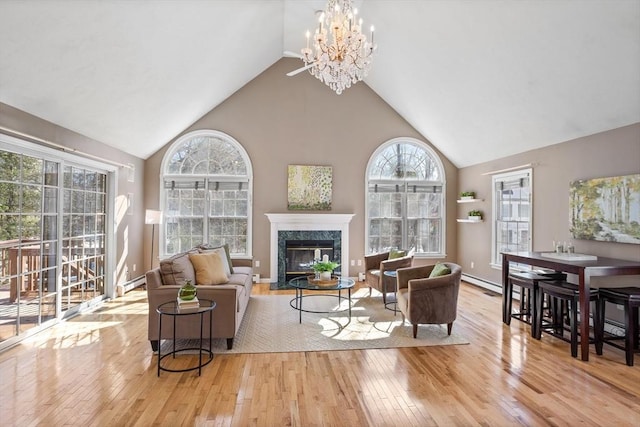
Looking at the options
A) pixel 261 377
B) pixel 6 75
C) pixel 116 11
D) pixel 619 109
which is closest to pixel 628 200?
pixel 619 109

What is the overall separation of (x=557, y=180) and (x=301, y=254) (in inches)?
177

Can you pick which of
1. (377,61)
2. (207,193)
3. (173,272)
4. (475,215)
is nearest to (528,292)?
(475,215)

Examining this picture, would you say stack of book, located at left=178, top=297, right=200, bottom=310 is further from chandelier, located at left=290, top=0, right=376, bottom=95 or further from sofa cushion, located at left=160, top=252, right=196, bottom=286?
chandelier, located at left=290, top=0, right=376, bottom=95

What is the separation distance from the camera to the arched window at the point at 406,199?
767cm

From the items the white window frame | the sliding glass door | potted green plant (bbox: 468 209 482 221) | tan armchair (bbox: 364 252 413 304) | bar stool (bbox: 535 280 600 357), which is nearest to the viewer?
bar stool (bbox: 535 280 600 357)

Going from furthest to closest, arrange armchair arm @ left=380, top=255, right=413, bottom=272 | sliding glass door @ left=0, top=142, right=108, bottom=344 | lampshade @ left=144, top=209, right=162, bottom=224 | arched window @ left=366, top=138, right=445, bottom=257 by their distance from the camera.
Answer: arched window @ left=366, top=138, right=445, bottom=257 < lampshade @ left=144, top=209, right=162, bottom=224 < armchair arm @ left=380, top=255, right=413, bottom=272 < sliding glass door @ left=0, top=142, right=108, bottom=344

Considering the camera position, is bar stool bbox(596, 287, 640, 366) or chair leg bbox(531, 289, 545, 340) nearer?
bar stool bbox(596, 287, 640, 366)

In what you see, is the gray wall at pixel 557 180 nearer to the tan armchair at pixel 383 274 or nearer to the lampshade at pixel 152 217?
the tan armchair at pixel 383 274

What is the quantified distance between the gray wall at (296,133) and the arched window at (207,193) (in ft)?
0.64

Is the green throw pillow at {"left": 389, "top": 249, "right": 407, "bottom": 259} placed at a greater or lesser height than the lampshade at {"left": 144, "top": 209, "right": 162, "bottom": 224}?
lesser

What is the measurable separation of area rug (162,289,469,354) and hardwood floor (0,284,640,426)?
18 cm

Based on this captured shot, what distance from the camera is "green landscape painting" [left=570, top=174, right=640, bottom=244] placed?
4058 millimetres

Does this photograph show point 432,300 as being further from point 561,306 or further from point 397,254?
point 397,254

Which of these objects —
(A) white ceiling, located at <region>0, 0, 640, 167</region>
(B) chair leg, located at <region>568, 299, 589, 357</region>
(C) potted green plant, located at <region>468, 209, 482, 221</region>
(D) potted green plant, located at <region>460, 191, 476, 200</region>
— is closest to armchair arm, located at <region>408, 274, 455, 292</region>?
(B) chair leg, located at <region>568, 299, 589, 357</region>
